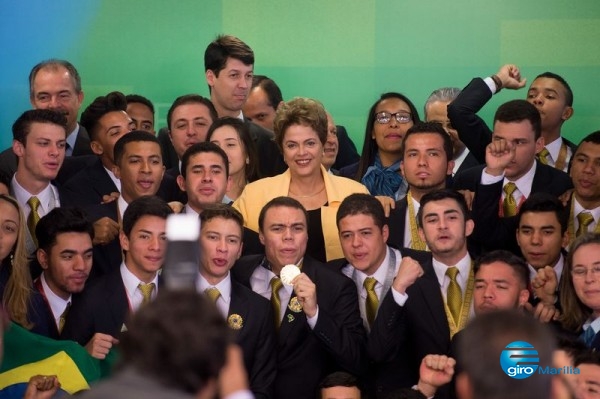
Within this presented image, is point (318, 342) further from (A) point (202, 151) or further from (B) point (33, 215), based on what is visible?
(B) point (33, 215)

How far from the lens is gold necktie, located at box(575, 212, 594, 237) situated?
6469mm

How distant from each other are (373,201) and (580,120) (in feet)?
7.76

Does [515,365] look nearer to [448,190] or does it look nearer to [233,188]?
[448,190]

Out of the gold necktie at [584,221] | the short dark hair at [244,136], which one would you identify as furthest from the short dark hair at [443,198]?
the short dark hair at [244,136]

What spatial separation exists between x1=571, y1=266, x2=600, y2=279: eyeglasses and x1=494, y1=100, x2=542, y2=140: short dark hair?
1255 mm

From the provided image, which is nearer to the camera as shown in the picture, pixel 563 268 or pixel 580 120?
pixel 563 268

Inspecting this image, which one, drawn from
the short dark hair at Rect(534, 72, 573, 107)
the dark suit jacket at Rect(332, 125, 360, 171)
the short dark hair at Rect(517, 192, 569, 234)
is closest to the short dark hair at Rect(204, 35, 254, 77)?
the dark suit jacket at Rect(332, 125, 360, 171)

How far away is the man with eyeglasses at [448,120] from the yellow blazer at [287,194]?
115 cm

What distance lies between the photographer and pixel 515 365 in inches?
118

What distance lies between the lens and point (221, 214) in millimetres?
6004

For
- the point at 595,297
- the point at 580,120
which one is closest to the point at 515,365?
the point at 595,297

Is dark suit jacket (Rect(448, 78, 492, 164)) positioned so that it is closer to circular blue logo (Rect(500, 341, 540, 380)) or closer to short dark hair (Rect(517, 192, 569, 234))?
short dark hair (Rect(517, 192, 569, 234))

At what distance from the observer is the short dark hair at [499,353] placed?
2.65m

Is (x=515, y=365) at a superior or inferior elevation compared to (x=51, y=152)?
inferior
